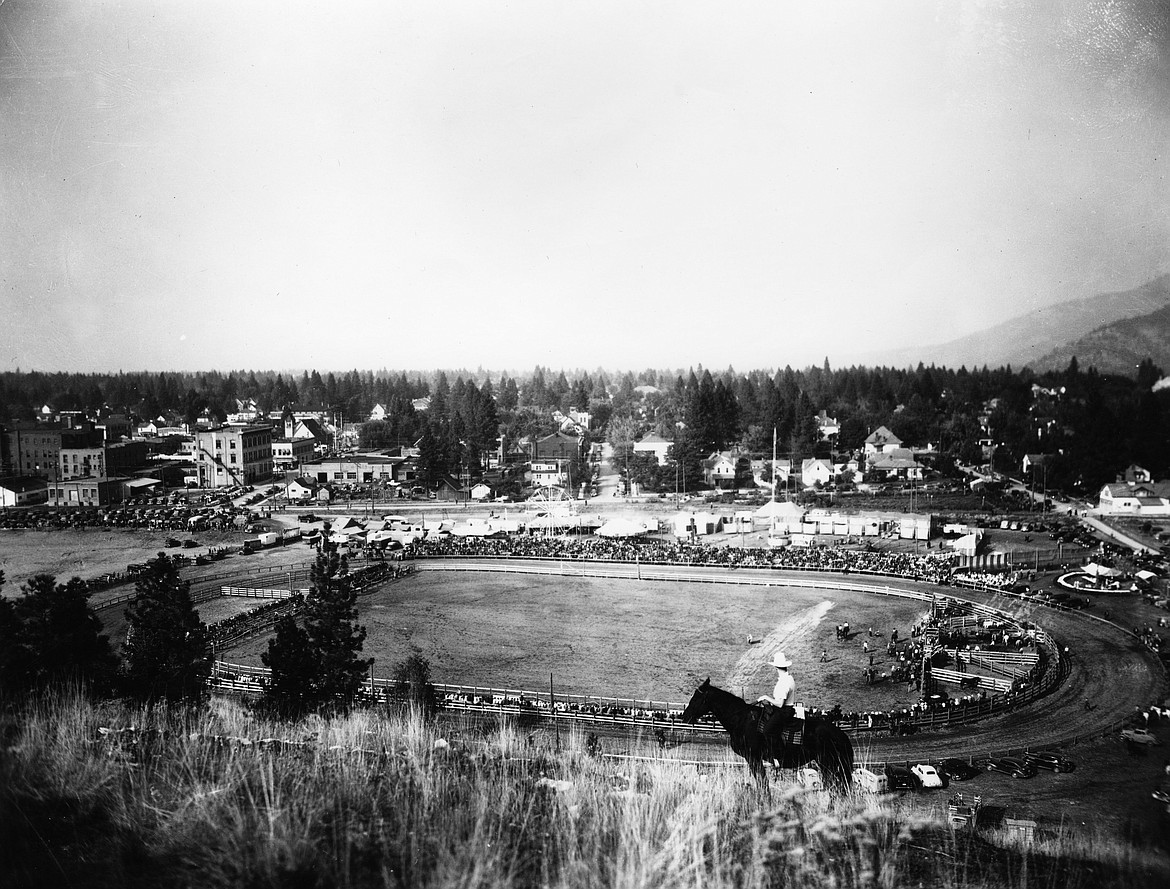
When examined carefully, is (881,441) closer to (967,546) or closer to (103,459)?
(967,546)

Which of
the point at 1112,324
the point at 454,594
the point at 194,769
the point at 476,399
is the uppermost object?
the point at 1112,324

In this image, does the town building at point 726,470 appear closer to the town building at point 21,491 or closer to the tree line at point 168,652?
the town building at point 21,491

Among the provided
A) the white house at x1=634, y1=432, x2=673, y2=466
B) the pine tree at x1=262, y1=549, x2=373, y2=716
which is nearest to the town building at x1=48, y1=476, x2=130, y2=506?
the pine tree at x1=262, y1=549, x2=373, y2=716

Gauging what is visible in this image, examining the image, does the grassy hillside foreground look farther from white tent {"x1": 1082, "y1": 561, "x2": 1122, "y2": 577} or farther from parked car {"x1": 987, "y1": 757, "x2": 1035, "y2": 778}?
white tent {"x1": 1082, "y1": 561, "x2": 1122, "y2": 577}

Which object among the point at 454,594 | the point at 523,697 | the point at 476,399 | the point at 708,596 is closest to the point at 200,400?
the point at 476,399

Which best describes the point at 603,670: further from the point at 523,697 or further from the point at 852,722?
the point at 852,722
